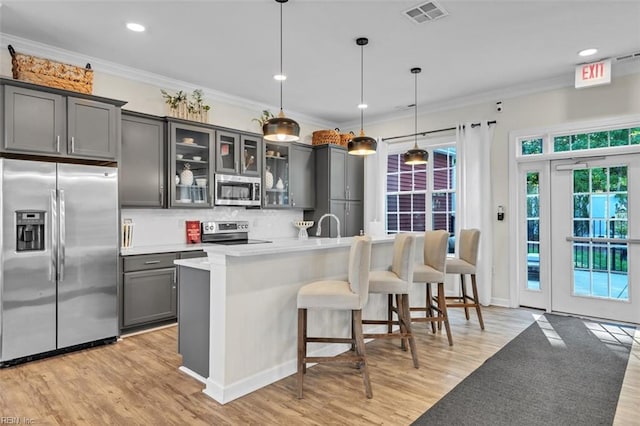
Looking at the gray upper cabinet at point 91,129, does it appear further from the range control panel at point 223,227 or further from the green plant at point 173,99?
the range control panel at point 223,227

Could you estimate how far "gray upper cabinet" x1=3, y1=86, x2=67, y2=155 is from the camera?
3232 mm

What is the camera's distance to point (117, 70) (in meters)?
Answer: 4.32

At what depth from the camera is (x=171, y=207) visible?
4.53 m

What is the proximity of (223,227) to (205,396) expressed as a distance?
2939 mm

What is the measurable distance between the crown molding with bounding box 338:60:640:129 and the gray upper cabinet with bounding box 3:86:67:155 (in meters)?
4.60

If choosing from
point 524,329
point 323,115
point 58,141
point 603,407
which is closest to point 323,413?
point 603,407

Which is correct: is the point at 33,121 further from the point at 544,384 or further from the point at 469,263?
the point at 544,384

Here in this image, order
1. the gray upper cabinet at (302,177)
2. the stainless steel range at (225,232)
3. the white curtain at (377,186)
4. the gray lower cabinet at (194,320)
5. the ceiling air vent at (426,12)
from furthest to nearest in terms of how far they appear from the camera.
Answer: the white curtain at (377,186)
the gray upper cabinet at (302,177)
the stainless steel range at (225,232)
the ceiling air vent at (426,12)
the gray lower cabinet at (194,320)

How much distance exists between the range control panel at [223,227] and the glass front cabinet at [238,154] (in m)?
0.74

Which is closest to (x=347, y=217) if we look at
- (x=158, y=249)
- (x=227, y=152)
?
(x=227, y=152)

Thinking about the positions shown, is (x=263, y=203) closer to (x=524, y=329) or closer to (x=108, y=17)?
(x=108, y=17)

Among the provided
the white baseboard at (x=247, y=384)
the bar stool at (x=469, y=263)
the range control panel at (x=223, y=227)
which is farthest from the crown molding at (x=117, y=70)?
the bar stool at (x=469, y=263)

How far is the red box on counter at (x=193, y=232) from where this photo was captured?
196 inches

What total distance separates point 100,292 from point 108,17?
252cm
